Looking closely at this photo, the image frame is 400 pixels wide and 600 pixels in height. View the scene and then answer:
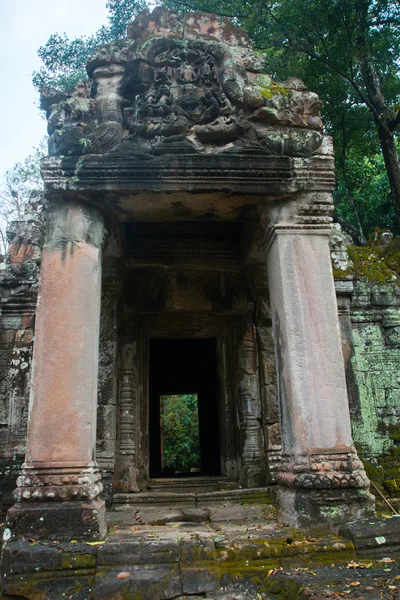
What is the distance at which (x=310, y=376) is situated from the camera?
184 inches

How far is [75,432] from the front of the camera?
4340mm

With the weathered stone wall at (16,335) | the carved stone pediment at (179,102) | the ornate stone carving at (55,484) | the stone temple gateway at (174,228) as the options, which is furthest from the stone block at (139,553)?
the carved stone pediment at (179,102)

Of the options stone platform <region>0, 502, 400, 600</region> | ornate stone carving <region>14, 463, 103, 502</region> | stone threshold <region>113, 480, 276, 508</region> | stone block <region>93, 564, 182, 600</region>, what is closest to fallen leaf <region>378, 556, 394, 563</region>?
stone platform <region>0, 502, 400, 600</region>

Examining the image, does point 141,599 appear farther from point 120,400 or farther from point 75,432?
point 120,400

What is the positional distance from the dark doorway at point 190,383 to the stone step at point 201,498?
560 cm

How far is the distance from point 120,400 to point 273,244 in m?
3.01

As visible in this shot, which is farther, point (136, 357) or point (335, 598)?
point (136, 357)

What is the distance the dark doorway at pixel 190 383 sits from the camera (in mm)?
12320

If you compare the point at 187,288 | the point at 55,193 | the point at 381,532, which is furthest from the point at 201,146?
the point at 381,532

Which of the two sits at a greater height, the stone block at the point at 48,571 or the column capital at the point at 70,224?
the column capital at the point at 70,224

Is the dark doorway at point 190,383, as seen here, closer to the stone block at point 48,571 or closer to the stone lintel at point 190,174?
the stone lintel at point 190,174

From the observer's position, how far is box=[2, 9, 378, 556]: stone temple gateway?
4.33 metres

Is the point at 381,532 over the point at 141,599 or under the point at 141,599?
over

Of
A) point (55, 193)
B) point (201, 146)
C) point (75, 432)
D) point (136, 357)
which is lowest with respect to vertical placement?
point (75, 432)
